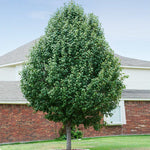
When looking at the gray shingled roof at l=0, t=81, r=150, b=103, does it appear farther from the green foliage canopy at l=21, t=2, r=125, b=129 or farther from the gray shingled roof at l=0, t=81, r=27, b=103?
the green foliage canopy at l=21, t=2, r=125, b=129

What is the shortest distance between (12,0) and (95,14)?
9.32 metres

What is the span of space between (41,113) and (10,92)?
2.93m

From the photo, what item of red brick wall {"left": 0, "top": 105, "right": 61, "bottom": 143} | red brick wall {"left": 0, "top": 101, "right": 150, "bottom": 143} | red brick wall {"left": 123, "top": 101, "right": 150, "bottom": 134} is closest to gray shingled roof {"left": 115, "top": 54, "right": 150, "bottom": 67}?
red brick wall {"left": 123, "top": 101, "right": 150, "bottom": 134}

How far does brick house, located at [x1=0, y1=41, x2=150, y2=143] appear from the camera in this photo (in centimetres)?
1641

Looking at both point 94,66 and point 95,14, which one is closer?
point 94,66

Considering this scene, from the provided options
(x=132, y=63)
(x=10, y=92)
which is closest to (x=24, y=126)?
(x=10, y=92)

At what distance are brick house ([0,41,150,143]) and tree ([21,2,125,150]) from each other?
2.61 metres

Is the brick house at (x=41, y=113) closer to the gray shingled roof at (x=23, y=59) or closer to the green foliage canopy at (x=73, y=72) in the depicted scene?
the gray shingled roof at (x=23, y=59)

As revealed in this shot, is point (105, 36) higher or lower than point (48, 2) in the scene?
lower

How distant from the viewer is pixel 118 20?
22.3 meters

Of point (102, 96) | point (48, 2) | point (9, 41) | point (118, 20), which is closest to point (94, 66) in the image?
point (102, 96)

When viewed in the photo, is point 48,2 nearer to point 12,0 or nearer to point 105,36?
point 12,0

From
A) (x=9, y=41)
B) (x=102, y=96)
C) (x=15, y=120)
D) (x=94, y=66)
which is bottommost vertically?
(x=15, y=120)

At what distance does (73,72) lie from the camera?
9.80m
